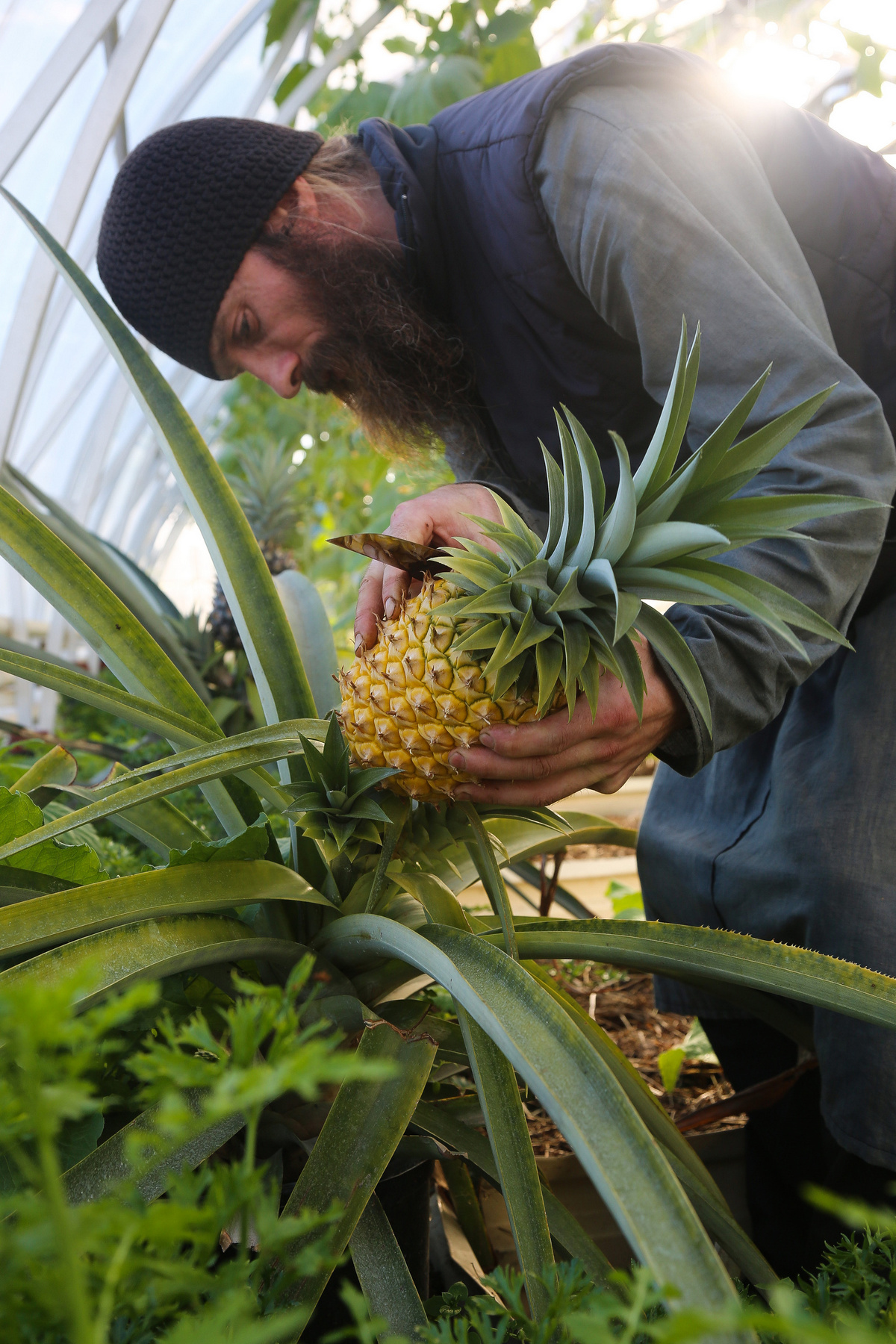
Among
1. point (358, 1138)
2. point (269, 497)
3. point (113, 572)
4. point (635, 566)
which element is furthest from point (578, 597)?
point (269, 497)

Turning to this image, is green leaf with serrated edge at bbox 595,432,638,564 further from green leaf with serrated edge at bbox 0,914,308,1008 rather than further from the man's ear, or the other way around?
the man's ear

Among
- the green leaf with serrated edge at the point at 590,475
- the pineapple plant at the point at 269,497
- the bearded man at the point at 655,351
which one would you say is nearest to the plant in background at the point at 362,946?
the bearded man at the point at 655,351

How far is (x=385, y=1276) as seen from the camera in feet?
1.50

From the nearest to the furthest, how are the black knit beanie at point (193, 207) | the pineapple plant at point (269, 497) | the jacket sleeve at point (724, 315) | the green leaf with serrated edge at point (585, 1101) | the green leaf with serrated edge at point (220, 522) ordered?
the green leaf with serrated edge at point (585, 1101), the jacket sleeve at point (724, 315), the green leaf with serrated edge at point (220, 522), the black knit beanie at point (193, 207), the pineapple plant at point (269, 497)

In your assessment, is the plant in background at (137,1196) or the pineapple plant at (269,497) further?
the pineapple plant at (269,497)

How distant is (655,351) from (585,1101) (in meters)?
0.62

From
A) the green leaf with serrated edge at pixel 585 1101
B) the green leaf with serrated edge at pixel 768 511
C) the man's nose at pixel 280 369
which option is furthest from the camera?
the man's nose at pixel 280 369

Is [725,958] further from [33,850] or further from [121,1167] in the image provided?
[33,850]

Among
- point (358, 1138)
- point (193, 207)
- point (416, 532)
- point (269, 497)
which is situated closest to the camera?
point (358, 1138)

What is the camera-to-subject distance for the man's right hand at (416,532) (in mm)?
674

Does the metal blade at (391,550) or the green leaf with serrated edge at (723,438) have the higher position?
the green leaf with serrated edge at (723,438)

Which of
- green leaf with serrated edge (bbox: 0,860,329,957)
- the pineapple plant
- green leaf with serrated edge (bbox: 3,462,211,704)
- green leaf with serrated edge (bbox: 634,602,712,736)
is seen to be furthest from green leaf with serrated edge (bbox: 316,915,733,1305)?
the pineapple plant

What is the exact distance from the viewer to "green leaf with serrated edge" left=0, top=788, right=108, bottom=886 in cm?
59

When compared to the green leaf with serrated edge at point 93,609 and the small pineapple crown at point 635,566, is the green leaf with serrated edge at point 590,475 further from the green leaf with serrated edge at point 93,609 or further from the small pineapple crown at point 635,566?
the green leaf with serrated edge at point 93,609
